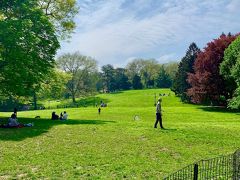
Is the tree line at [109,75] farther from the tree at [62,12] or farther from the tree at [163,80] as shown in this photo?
the tree at [62,12]

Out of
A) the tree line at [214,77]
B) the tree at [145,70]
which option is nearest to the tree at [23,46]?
the tree line at [214,77]

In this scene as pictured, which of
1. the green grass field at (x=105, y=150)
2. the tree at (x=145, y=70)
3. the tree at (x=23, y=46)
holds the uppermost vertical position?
the tree at (x=145, y=70)

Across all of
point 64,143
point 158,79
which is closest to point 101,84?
point 158,79

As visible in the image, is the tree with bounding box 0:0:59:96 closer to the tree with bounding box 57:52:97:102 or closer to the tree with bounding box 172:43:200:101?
the tree with bounding box 172:43:200:101

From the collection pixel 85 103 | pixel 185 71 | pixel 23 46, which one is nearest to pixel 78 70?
pixel 85 103

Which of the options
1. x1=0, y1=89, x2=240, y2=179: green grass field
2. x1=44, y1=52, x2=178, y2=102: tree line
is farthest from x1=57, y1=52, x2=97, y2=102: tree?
x1=0, y1=89, x2=240, y2=179: green grass field

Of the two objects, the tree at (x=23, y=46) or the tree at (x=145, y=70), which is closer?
the tree at (x=23, y=46)

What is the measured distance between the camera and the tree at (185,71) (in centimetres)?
8694

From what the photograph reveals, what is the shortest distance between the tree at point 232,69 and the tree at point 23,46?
30.2 m

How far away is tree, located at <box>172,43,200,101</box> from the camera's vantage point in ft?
285

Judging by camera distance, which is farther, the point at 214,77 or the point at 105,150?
the point at 214,77

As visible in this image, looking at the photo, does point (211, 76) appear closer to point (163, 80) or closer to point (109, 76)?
point (163, 80)

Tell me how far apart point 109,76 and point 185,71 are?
262ft

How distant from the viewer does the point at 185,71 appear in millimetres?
88500
